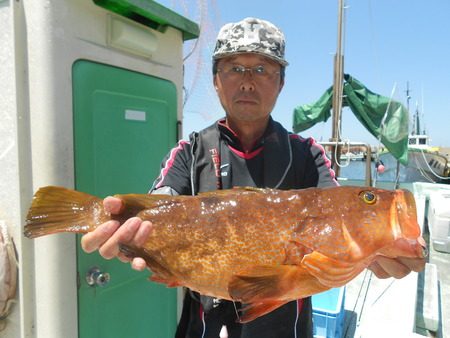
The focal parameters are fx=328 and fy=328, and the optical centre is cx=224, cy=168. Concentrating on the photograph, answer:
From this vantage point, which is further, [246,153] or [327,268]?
[246,153]

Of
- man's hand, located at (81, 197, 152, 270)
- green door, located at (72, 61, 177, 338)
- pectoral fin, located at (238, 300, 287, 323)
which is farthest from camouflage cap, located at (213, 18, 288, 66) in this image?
pectoral fin, located at (238, 300, 287, 323)

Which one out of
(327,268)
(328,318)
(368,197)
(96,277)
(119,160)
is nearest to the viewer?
(327,268)

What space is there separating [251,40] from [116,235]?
147cm

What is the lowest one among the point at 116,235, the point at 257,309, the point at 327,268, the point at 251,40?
the point at 257,309

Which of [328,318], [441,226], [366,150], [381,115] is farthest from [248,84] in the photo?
[441,226]

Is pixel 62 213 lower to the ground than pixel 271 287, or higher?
higher

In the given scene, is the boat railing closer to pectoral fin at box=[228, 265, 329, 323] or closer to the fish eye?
the fish eye

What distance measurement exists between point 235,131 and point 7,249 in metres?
1.84

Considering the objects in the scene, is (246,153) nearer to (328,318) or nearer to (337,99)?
(328,318)

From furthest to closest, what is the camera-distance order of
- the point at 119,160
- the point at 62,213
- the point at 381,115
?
the point at 381,115 → the point at 119,160 → the point at 62,213

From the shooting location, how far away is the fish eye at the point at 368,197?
1732 mm

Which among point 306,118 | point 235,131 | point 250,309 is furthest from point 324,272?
point 306,118

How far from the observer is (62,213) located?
74.0 inches

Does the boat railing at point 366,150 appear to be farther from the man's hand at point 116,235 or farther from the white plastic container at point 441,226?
the man's hand at point 116,235
